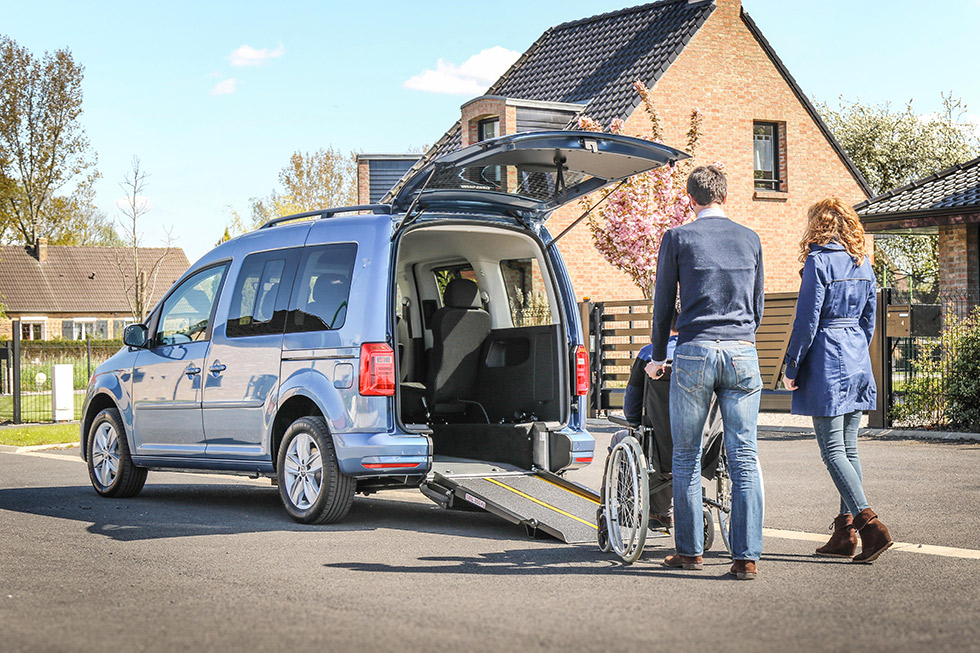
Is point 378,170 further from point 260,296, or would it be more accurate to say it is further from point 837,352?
point 837,352

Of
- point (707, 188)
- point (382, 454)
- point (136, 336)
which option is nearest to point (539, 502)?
point (382, 454)

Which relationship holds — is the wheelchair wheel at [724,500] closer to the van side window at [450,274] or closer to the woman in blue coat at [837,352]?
the woman in blue coat at [837,352]

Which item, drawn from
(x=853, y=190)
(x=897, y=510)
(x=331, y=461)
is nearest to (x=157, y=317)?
(x=331, y=461)

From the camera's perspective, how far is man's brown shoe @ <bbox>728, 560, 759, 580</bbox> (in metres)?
6.12

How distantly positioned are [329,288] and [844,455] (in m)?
3.64

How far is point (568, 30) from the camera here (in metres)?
32.2

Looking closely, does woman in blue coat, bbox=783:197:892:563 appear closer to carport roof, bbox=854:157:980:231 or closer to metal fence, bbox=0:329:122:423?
carport roof, bbox=854:157:980:231

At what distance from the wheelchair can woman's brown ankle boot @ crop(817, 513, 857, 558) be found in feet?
1.97

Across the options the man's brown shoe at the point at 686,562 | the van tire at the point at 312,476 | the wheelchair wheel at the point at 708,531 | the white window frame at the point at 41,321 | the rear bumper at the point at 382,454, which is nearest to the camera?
the man's brown shoe at the point at 686,562

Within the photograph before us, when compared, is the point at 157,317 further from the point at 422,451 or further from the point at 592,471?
the point at 592,471

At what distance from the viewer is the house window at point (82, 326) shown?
6488cm

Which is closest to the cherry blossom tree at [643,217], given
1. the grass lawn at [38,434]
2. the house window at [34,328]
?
the grass lawn at [38,434]

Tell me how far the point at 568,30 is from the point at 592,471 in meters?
22.3

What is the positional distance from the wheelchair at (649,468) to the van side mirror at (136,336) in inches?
185
